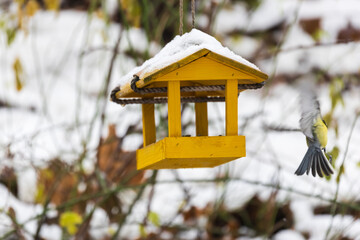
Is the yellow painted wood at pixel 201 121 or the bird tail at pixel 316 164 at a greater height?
the yellow painted wood at pixel 201 121

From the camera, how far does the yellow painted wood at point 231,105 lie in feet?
5.62

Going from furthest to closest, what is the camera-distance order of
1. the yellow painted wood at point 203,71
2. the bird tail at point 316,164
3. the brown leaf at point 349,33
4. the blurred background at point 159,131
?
1. the brown leaf at point 349,33
2. the blurred background at point 159,131
3. the bird tail at point 316,164
4. the yellow painted wood at point 203,71

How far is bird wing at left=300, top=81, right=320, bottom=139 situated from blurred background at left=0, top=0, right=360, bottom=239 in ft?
3.70

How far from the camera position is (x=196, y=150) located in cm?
166

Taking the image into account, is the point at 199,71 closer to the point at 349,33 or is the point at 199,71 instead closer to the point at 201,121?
the point at 201,121

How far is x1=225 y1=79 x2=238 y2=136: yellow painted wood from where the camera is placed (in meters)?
1.71

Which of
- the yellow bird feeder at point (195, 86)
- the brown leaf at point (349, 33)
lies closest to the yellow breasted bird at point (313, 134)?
the yellow bird feeder at point (195, 86)

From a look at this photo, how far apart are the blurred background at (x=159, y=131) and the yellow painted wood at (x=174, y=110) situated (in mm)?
1137

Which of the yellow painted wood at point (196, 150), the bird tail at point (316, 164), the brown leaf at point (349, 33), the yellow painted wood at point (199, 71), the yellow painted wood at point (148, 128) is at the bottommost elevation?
the bird tail at point (316, 164)

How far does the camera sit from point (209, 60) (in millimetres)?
1672

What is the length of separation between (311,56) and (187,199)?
11.3ft

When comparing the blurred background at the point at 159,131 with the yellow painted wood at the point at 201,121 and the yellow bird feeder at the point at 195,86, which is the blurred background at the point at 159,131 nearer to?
the yellow painted wood at the point at 201,121

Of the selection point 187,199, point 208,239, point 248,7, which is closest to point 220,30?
point 248,7

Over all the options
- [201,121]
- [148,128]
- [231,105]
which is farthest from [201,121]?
[231,105]
